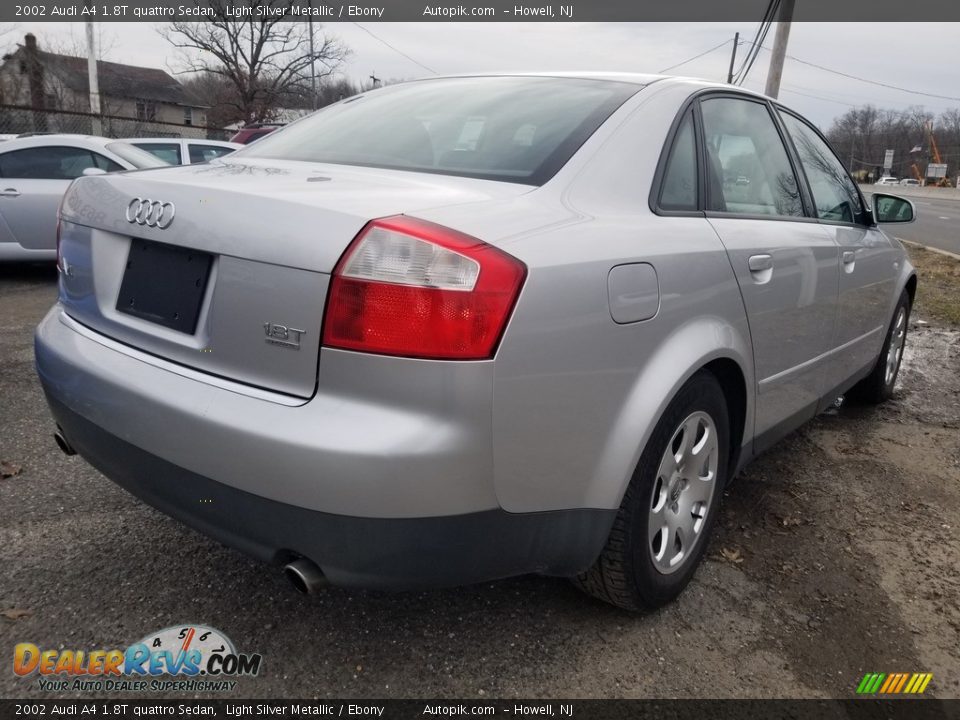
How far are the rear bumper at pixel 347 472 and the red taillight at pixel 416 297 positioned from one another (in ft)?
0.17

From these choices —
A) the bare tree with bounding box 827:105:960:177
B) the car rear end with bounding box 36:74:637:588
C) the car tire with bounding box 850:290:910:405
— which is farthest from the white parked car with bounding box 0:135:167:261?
the bare tree with bounding box 827:105:960:177

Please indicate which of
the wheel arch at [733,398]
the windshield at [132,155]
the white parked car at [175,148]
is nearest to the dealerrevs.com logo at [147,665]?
the wheel arch at [733,398]

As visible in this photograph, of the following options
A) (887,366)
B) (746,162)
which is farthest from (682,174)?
(887,366)

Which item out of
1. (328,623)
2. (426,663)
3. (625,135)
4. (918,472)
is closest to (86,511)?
(328,623)

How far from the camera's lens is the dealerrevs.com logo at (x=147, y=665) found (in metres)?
2.01

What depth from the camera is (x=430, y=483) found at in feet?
5.46

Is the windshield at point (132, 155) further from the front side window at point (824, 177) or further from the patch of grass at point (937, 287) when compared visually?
the patch of grass at point (937, 287)

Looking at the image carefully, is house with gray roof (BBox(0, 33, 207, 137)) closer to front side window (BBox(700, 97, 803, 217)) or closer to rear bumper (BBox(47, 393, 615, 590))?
front side window (BBox(700, 97, 803, 217))

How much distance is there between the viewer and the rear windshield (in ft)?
7.34

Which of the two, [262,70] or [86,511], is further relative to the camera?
→ [262,70]

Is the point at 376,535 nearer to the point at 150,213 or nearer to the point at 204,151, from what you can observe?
the point at 150,213

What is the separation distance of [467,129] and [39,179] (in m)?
6.75

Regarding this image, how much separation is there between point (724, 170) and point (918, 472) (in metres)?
1.94

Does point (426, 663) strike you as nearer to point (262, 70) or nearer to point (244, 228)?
point (244, 228)
